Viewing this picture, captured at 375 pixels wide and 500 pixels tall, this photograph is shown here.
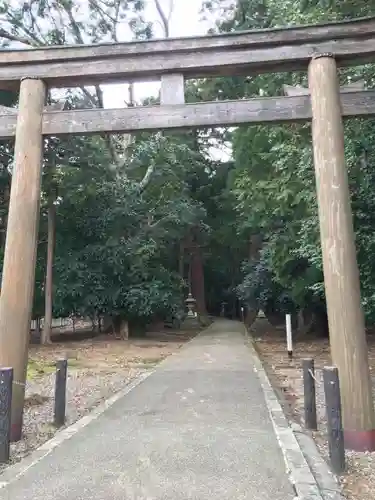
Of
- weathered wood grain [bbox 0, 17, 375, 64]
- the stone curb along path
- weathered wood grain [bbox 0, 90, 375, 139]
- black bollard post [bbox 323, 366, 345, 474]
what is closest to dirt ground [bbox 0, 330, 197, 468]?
the stone curb along path

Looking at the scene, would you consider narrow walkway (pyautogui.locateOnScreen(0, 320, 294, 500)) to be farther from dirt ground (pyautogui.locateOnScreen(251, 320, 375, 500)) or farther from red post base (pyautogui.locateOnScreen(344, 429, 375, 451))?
red post base (pyautogui.locateOnScreen(344, 429, 375, 451))

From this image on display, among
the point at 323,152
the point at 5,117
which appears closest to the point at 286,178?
the point at 323,152

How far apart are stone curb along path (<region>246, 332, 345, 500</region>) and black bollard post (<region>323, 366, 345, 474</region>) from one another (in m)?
0.12

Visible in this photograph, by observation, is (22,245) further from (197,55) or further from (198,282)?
(198,282)

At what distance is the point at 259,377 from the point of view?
31.3 ft

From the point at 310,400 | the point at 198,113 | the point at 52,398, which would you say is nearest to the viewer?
the point at 198,113

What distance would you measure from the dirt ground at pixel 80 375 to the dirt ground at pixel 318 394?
3.15 meters

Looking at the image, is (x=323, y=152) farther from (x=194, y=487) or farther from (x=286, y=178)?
(x=286, y=178)

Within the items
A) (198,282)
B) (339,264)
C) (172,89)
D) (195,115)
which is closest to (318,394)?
(339,264)

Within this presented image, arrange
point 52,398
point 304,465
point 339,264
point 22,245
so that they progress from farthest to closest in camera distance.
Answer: point 52,398
point 22,245
point 339,264
point 304,465

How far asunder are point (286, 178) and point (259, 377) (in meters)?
6.05

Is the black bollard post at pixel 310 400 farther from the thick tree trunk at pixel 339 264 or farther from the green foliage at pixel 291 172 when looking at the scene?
the green foliage at pixel 291 172

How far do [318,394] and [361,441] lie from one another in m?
3.49

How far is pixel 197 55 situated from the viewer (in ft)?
19.3
